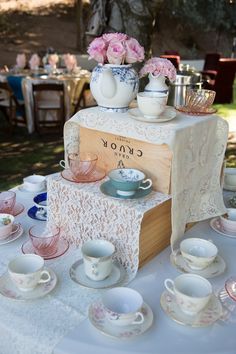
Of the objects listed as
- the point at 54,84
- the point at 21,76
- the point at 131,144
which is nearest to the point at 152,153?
the point at 131,144

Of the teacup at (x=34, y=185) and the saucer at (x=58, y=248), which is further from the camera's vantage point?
the teacup at (x=34, y=185)

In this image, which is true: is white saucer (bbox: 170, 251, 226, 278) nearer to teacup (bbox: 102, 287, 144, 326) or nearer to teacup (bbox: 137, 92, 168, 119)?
teacup (bbox: 102, 287, 144, 326)

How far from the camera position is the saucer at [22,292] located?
1.12m

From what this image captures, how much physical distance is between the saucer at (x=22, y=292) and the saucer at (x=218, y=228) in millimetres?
663

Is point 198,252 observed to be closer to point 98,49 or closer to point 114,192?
point 114,192

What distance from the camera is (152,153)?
1405 millimetres

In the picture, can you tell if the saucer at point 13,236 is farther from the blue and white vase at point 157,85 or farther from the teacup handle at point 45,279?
the blue and white vase at point 157,85

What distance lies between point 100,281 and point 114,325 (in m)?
0.20

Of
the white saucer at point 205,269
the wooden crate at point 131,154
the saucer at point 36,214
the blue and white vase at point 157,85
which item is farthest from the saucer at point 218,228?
the saucer at point 36,214

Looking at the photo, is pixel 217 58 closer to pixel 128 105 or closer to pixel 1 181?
pixel 1 181

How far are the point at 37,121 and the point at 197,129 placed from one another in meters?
4.05

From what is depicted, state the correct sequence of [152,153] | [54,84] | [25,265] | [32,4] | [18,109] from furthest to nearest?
[32,4]
[18,109]
[54,84]
[152,153]
[25,265]

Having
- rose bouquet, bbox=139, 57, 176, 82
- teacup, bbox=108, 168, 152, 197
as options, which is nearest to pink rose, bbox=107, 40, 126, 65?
rose bouquet, bbox=139, 57, 176, 82

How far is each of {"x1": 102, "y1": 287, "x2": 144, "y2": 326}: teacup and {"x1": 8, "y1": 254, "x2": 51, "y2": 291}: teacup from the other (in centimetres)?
20
